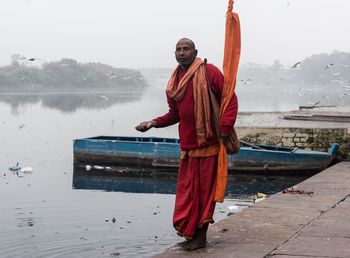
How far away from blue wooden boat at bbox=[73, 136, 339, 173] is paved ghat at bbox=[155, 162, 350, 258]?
7481mm

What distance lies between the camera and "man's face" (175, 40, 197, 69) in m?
5.86

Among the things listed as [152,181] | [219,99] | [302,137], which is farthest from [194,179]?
[152,181]

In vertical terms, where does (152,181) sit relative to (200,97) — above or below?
below

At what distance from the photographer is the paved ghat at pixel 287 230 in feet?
18.6

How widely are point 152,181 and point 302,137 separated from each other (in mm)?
4110

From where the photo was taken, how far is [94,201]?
14.1 m

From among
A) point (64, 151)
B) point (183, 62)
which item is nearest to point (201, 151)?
point (183, 62)

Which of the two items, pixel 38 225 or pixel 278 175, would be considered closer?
pixel 38 225

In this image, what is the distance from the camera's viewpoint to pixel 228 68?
5789mm

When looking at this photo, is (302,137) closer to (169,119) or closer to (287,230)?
(287,230)

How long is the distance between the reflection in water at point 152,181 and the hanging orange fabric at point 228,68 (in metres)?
9.19

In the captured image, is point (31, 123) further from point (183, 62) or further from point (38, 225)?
point (183, 62)

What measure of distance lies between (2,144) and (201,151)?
919 inches

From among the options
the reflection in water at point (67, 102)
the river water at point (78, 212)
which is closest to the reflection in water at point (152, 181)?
the river water at point (78, 212)
